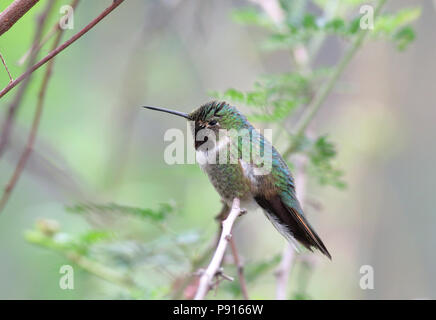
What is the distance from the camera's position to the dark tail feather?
2.81 m

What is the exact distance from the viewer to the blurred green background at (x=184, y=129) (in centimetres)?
529

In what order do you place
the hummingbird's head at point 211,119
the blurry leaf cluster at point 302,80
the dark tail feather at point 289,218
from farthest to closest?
the blurry leaf cluster at point 302,80 < the hummingbird's head at point 211,119 < the dark tail feather at point 289,218

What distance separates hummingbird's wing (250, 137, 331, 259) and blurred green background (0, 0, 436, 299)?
164cm

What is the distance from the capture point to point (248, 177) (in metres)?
2.87

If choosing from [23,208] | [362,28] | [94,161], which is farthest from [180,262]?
[23,208]

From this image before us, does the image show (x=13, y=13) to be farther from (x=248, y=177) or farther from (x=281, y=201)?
(x=281, y=201)

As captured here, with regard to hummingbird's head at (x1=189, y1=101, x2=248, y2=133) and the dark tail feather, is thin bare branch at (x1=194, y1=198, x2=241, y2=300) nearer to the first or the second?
the dark tail feather

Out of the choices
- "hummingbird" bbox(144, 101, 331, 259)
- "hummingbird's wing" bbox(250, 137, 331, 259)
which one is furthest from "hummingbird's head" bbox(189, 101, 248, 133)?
"hummingbird's wing" bbox(250, 137, 331, 259)

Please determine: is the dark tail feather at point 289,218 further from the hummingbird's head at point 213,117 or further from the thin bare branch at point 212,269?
the thin bare branch at point 212,269

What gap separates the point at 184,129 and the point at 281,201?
12.4 feet

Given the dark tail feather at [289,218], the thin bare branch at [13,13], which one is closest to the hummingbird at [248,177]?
the dark tail feather at [289,218]

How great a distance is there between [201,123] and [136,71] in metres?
1.81
